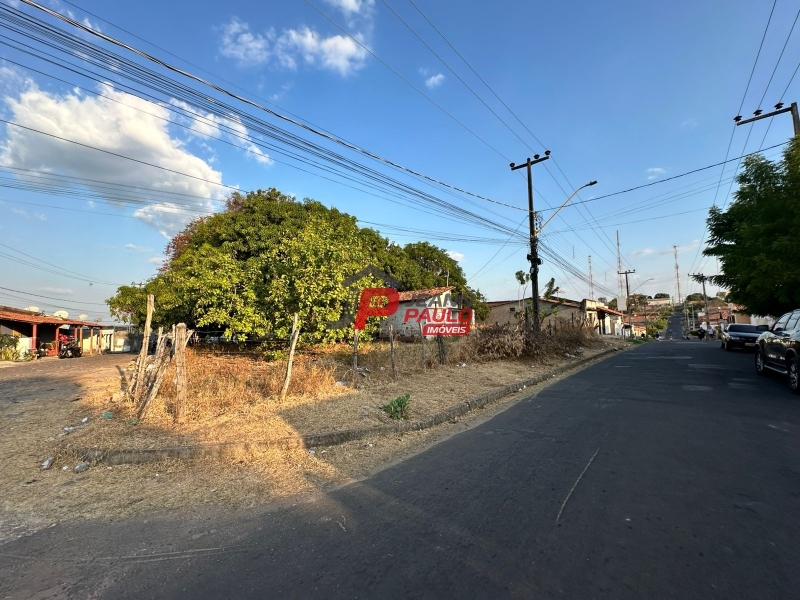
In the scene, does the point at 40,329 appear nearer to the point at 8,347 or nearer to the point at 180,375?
the point at 8,347

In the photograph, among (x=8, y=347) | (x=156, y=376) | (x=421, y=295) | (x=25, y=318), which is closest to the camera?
(x=156, y=376)

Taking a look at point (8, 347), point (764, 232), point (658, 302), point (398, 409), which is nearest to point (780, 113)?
point (764, 232)

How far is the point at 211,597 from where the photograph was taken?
252 centimetres

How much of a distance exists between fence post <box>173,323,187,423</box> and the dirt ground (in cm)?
28

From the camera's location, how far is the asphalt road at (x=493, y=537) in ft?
8.48

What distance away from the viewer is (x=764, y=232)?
12781mm

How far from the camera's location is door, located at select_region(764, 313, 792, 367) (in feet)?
30.5

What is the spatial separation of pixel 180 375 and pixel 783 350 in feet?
39.1

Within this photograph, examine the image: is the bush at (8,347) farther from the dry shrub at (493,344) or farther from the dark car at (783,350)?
the dark car at (783,350)

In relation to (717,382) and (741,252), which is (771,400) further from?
(741,252)

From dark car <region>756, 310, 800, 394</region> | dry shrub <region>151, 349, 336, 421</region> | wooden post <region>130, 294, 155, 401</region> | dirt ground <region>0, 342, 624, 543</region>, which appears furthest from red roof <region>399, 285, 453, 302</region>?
wooden post <region>130, 294, 155, 401</region>

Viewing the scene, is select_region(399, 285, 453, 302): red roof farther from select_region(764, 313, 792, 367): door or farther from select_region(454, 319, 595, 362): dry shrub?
select_region(764, 313, 792, 367): door

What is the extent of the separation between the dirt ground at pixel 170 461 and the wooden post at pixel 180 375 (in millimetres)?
280

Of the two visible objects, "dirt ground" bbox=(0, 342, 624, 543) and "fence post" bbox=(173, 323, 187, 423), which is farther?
"fence post" bbox=(173, 323, 187, 423)
